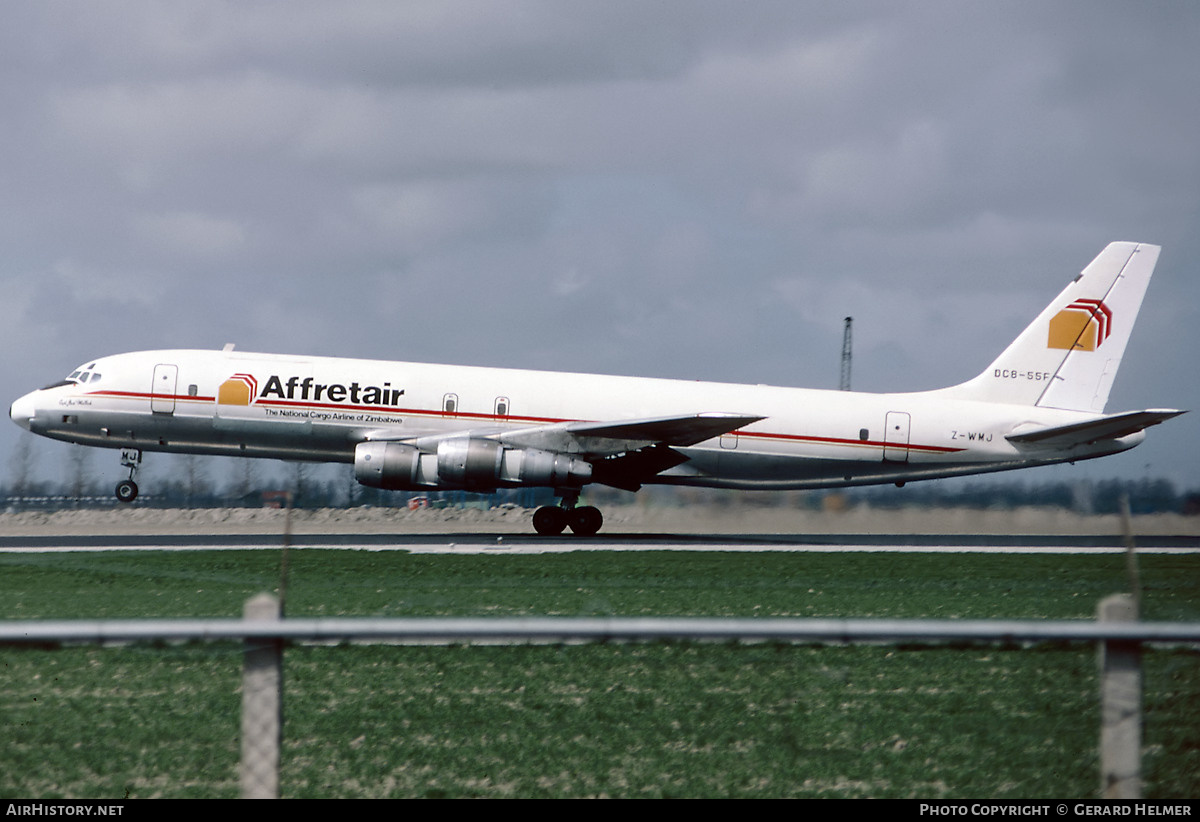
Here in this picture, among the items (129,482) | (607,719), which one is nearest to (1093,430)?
(129,482)

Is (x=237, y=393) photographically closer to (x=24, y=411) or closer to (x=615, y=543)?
(x=24, y=411)

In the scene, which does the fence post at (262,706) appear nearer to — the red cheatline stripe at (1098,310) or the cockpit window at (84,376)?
the cockpit window at (84,376)

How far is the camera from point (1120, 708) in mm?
4719

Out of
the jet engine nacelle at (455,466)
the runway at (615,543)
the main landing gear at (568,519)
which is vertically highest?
the jet engine nacelle at (455,466)

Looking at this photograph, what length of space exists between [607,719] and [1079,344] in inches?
1209

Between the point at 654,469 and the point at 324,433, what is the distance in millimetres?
8707

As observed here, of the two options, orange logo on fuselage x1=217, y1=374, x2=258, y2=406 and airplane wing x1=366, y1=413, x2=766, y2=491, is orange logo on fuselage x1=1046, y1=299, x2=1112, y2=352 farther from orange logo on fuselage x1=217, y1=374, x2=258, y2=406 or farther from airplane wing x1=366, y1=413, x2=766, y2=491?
orange logo on fuselage x1=217, y1=374, x2=258, y2=406

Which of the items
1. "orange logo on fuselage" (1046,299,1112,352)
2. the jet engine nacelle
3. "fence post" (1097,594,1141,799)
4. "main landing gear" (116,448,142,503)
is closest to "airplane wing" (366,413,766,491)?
the jet engine nacelle

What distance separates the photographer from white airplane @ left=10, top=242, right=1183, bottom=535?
29547mm

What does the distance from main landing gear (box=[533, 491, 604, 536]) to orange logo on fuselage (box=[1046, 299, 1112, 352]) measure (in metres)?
14.3

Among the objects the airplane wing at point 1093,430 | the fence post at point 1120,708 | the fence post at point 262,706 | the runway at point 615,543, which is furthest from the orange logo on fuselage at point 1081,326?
the fence post at point 262,706

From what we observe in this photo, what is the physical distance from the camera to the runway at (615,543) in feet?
86.2

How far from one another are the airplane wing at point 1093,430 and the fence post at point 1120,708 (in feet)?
89.3

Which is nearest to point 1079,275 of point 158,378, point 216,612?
point 158,378
